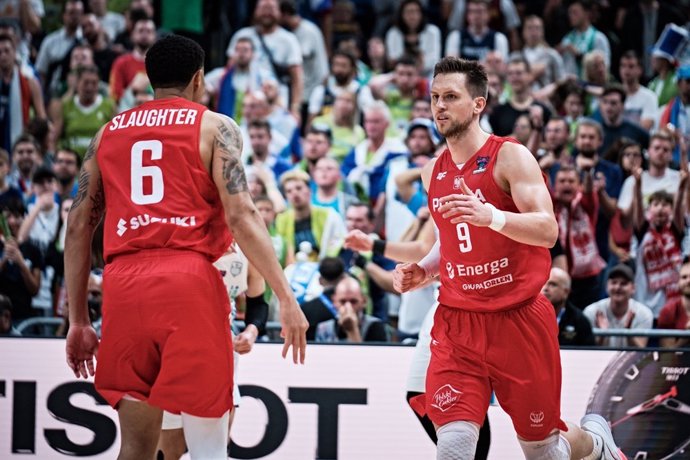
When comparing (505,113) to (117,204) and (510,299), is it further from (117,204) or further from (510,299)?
(117,204)

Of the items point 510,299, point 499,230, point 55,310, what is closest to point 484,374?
point 510,299

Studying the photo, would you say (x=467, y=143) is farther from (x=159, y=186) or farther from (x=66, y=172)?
(x=66, y=172)

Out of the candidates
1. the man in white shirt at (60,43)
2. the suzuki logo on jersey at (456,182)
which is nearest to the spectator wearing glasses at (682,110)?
the suzuki logo on jersey at (456,182)

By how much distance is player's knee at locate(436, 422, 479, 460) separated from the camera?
5465mm

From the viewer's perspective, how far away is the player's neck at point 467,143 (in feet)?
18.7

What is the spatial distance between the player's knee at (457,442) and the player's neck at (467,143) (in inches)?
52.0

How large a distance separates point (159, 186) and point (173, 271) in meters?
0.37

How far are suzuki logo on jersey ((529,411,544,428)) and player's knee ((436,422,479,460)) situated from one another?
30cm

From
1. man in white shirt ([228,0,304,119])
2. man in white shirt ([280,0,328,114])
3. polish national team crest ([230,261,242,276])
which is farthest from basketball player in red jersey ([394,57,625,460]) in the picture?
man in white shirt ([280,0,328,114])

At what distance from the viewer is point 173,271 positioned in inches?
186

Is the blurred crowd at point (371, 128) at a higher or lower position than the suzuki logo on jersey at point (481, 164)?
lower

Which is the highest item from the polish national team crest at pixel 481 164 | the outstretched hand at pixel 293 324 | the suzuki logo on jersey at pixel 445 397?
the polish national team crest at pixel 481 164

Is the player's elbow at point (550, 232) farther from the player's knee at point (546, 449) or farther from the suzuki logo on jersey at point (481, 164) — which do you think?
the player's knee at point (546, 449)

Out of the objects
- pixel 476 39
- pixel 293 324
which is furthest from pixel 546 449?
pixel 476 39
